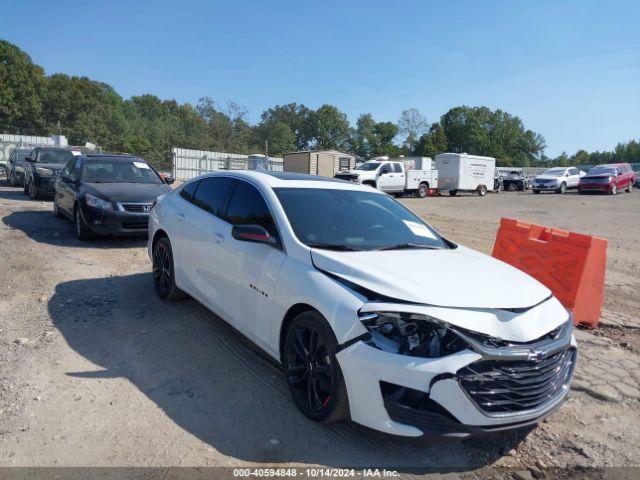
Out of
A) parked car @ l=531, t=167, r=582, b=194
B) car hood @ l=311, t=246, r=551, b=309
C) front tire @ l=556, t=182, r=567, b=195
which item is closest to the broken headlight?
car hood @ l=311, t=246, r=551, b=309

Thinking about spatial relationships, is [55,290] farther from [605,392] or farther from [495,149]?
[495,149]

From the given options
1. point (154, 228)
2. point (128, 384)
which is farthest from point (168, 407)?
point (154, 228)

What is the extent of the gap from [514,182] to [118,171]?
35.1 metres

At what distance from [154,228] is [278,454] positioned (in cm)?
377

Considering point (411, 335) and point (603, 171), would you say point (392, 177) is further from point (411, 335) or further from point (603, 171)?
point (411, 335)

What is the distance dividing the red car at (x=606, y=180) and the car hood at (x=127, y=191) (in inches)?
1140

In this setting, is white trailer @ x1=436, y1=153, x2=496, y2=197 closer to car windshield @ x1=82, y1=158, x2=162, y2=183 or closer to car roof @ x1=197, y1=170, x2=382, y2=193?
car windshield @ x1=82, y1=158, x2=162, y2=183

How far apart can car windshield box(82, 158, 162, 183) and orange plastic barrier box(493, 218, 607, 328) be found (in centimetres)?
722

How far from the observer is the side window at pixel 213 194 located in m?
4.78

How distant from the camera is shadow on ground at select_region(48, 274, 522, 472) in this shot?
2975 mm

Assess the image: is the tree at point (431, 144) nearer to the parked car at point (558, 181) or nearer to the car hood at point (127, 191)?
the parked car at point (558, 181)

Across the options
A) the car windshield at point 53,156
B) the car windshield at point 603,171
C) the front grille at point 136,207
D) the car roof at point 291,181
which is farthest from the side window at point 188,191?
the car windshield at point 603,171

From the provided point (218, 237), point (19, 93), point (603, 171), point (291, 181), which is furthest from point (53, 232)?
point (19, 93)

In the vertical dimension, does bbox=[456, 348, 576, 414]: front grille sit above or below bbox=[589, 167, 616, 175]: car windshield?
below
